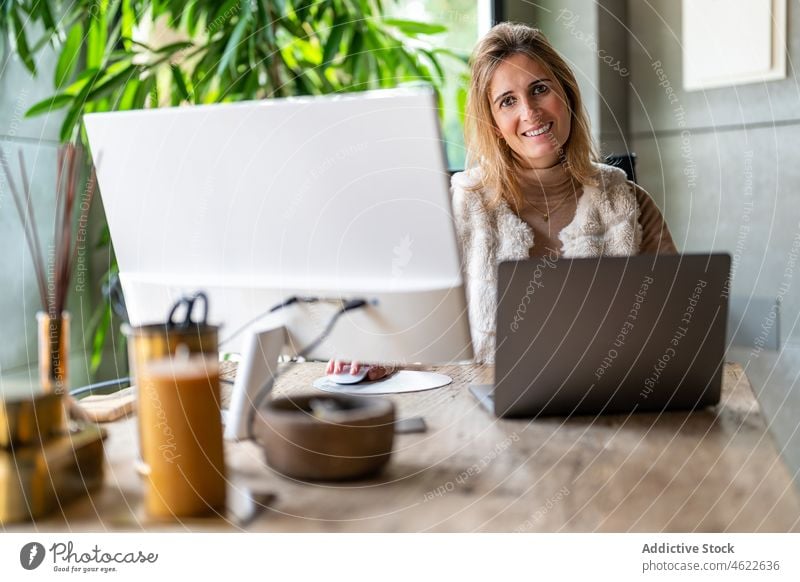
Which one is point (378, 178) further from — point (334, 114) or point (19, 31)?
point (19, 31)

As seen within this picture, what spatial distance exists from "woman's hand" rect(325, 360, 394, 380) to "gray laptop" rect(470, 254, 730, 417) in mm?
269

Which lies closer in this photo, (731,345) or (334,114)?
(334,114)

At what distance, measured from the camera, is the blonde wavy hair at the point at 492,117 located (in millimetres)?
1445

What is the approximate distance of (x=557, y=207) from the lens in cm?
147

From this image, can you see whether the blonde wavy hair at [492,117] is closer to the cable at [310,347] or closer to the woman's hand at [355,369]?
the woman's hand at [355,369]

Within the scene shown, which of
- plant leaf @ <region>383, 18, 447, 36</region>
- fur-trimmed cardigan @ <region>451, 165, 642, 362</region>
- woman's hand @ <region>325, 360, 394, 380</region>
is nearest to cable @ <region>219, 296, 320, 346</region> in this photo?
woman's hand @ <region>325, 360, 394, 380</region>

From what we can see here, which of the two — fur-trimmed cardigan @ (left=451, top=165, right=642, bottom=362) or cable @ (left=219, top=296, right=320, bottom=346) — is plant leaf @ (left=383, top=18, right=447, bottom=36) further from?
cable @ (left=219, top=296, right=320, bottom=346)

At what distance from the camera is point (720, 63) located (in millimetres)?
1961

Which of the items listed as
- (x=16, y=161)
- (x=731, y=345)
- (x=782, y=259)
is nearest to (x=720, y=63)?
(x=782, y=259)

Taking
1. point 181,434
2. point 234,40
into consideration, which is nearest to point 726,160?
point 234,40

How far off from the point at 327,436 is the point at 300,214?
0.78ft
